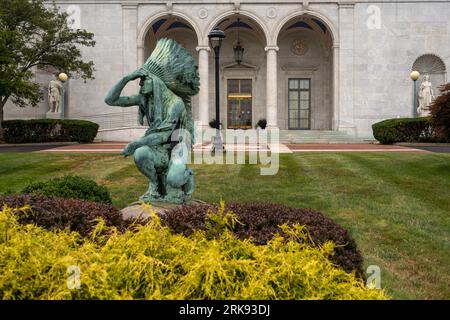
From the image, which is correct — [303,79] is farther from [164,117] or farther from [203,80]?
[164,117]

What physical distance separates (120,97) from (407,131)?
2197cm

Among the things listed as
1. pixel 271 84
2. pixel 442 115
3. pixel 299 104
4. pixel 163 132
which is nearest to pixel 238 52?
pixel 271 84

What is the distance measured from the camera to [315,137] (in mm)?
30828

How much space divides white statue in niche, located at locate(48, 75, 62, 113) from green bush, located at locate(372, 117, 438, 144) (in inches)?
834

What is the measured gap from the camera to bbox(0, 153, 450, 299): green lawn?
6.56 meters

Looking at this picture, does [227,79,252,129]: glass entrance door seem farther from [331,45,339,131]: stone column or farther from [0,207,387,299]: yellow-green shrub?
[0,207,387,299]: yellow-green shrub

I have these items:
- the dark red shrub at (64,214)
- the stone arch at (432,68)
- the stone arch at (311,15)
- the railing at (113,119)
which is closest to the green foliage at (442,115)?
the dark red shrub at (64,214)

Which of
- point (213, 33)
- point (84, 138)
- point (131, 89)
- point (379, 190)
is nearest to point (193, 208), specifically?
point (379, 190)

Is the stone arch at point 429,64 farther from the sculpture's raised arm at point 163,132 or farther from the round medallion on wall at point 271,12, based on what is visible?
the sculpture's raised arm at point 163,132

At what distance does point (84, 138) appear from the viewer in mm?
28594

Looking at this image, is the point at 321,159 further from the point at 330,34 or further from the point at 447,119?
the point at 330,34

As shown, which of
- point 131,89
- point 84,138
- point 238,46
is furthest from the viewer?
point 238,46

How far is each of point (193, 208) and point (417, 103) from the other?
31394mm

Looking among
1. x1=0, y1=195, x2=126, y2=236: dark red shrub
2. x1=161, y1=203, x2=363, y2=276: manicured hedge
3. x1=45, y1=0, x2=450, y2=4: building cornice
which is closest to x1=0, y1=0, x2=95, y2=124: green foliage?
x1=45, y1=0, x2=450, y2=4: building cornice
